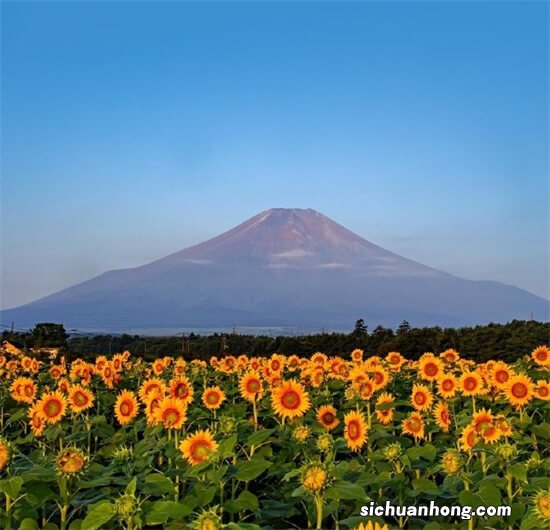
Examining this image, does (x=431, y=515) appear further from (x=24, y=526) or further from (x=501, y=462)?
(x=24, y=526)

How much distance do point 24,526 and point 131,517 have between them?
0.48 metres

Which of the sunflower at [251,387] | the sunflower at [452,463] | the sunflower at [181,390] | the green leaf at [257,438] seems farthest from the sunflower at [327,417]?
the sunflower at [452,463]

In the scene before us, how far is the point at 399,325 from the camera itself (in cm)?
1402

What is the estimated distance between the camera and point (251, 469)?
2885 mm

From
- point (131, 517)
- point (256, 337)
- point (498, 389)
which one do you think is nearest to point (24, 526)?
point (131, 517)

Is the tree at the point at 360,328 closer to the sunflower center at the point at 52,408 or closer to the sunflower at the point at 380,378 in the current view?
the sunflower at the point at 380,378

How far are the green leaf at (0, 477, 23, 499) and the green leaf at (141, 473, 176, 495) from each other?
425 millimetres

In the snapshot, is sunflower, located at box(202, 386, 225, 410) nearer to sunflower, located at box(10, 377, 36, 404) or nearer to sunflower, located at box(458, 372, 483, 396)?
sunflower, located at box(10, 377, 36, 404)

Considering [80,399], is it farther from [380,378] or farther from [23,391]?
[380,378]

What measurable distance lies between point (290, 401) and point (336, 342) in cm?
976

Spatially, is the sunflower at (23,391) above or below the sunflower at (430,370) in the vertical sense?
below

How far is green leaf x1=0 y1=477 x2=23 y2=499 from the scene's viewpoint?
2.52 meters

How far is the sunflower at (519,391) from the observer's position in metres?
4.96

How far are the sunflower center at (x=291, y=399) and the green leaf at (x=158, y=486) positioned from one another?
5.45 feet
